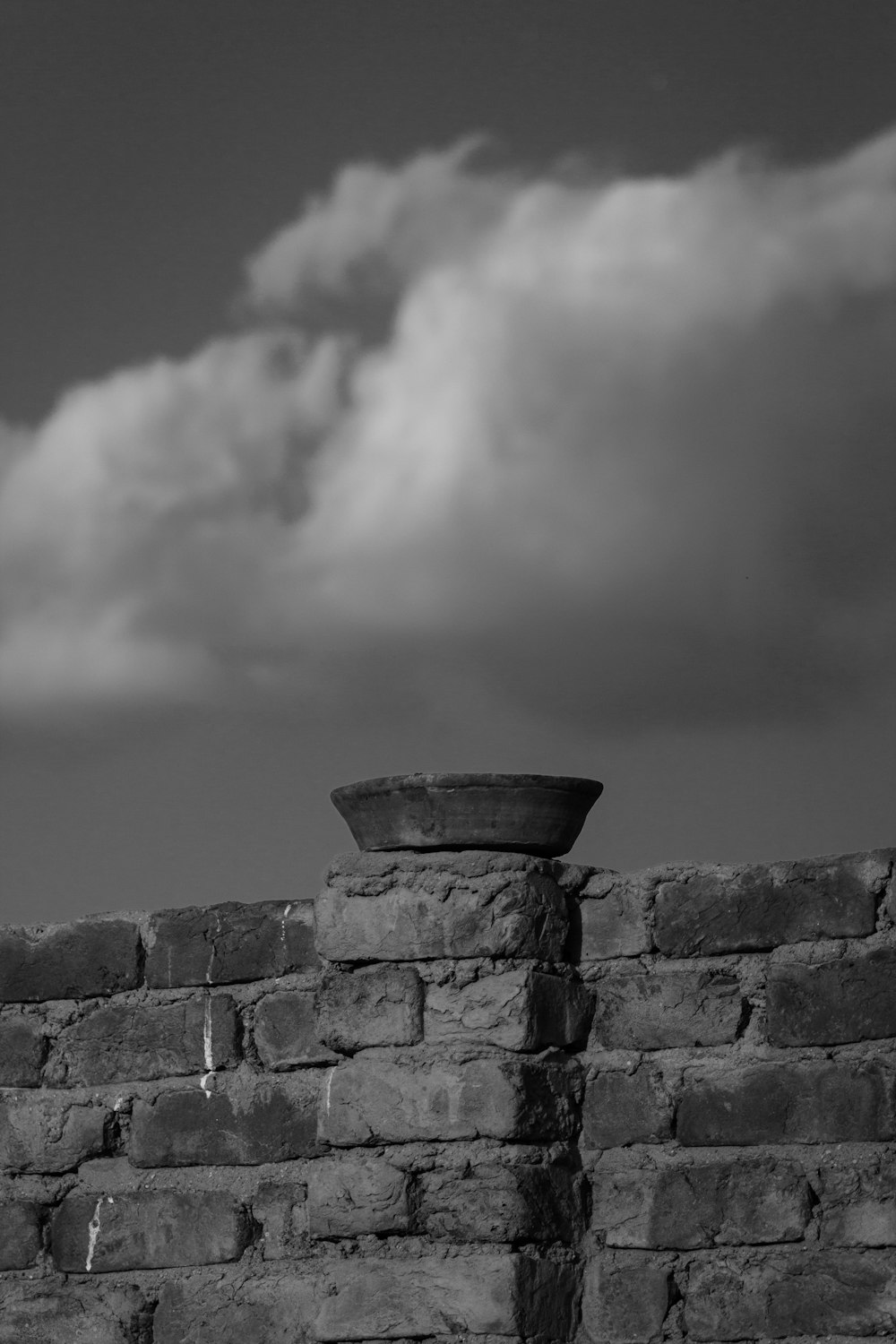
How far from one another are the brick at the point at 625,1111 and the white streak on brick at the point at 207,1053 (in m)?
1.13

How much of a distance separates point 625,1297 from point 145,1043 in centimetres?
161

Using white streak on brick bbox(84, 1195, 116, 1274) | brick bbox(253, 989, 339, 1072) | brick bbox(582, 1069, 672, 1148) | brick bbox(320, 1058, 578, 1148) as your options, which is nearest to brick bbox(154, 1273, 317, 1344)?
white streak on brick bbox(84, 1195, 116, 1274)

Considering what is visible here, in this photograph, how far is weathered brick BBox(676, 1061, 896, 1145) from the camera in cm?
450

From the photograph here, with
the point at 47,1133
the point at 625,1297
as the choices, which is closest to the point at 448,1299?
the point at 625,1297

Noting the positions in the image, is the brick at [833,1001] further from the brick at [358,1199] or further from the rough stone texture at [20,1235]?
the rough stone texture at [20,1235]

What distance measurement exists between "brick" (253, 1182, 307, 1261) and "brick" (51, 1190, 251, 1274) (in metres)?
0.06

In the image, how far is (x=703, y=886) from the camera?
4.81 meters

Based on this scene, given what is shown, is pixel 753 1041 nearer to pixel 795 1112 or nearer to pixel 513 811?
pixel 795 1112

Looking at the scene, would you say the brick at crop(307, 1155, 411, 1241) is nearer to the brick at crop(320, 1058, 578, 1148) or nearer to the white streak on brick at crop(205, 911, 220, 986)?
the brick at crop(320, 1058, 578, 1148)

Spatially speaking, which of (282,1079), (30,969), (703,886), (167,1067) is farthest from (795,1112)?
(30,969)

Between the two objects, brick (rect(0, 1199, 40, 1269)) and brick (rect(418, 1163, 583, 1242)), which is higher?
brick (rect(418, 1163, 583, 1242))

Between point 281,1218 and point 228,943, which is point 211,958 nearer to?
point 228,943

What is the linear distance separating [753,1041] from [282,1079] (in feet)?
4.39

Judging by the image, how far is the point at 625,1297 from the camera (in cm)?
464
